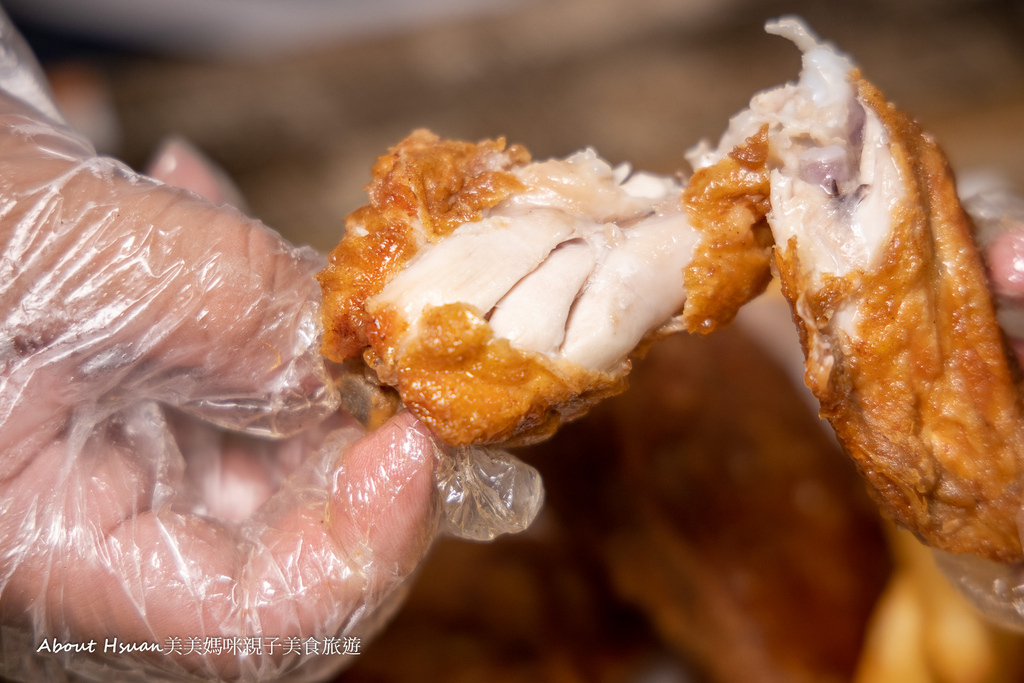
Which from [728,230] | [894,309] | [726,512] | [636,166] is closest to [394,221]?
[728,230]

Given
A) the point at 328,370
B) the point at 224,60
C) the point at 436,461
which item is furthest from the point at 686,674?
the point at 224,60

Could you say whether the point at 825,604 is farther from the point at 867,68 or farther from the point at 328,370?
the point at 867,68

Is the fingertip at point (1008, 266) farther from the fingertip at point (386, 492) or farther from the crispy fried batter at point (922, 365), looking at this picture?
the fingertip at point (386, 492)

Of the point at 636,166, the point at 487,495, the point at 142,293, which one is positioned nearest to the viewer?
the point at 142,293

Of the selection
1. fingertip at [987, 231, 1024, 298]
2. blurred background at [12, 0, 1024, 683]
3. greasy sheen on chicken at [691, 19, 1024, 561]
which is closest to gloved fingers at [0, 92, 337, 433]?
greasy sheen on chicken at [691, 19, 1024, 561]

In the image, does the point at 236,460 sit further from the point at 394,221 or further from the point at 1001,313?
the point at 1001,313

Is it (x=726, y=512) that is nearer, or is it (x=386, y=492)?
(x=386, y=492)

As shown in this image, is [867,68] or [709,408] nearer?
[709,408]
